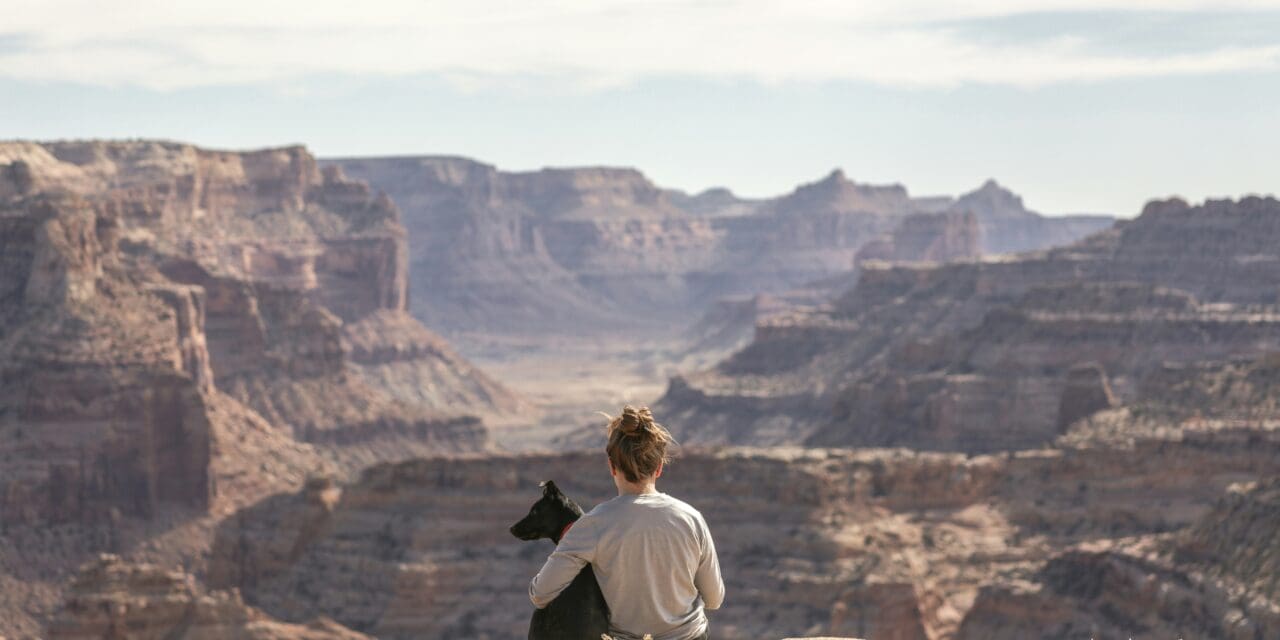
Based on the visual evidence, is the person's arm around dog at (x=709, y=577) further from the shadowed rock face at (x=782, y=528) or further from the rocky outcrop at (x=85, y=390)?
the rocky outcrop at (x=85, y=390)

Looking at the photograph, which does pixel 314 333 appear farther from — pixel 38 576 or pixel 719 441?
pixel 38 576

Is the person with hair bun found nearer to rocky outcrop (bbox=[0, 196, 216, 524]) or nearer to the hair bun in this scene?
the hair bun

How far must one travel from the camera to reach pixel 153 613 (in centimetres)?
7344

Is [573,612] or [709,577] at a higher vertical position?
[709,577]

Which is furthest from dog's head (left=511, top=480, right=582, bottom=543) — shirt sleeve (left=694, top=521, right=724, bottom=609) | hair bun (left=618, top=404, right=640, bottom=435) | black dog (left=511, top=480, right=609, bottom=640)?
shirt sleeve (left=694, top=521, right=724, bottom=609)

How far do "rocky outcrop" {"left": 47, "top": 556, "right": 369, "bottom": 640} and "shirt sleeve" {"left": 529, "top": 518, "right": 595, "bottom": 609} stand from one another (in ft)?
162

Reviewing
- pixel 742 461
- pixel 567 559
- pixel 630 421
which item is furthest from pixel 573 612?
pixel 742 461

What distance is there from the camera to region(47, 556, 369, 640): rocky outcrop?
72125mm

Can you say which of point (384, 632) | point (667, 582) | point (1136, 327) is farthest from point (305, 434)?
point (667, 582)

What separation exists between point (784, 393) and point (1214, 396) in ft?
252

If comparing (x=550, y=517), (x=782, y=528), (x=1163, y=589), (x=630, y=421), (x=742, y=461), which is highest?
(x=630, y=421)

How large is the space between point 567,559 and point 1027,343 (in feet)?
424

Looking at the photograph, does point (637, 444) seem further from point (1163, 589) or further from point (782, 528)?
point (782, 528)

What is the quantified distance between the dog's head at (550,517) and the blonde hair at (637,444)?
77cm
